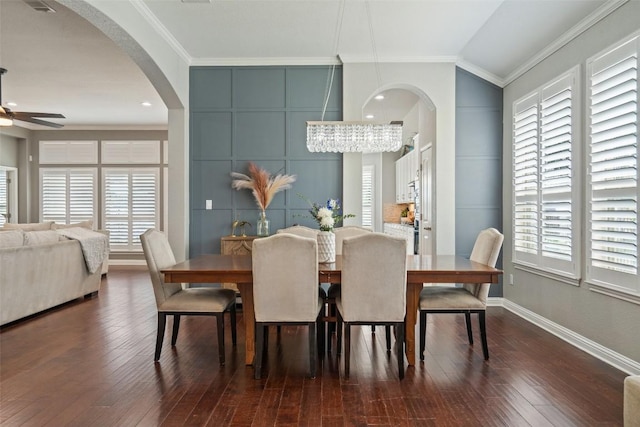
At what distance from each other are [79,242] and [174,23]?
10.1ft

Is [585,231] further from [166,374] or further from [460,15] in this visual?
[166,374]

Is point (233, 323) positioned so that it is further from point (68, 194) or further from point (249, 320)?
point (68, 194)

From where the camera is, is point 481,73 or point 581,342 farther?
point 481,73

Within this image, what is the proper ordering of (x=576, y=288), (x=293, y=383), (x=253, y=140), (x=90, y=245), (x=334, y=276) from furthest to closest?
(x=90, y=245) < (x=253, y=140) < (x=576, y=288) < (x=334, y=276) < (x=293, y=383)

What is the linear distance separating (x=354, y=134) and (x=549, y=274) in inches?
92.9

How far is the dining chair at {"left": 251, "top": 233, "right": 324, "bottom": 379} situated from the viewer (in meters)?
2.79

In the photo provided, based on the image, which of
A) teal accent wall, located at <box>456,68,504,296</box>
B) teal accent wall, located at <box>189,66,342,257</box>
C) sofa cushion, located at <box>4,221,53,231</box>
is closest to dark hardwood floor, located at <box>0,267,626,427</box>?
teal accent wall, located at <box>456,68,504,296</box>

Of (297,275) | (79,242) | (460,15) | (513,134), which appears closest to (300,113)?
(460,15)

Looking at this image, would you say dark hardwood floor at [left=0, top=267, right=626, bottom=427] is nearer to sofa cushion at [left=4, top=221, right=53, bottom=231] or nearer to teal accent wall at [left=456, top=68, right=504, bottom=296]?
teal accent wall at [left=456, top=68, right=504, bottom=296]

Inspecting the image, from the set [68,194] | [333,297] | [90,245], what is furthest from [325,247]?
[68,194]

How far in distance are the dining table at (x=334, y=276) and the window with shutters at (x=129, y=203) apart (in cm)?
624

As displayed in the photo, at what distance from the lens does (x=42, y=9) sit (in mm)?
3750

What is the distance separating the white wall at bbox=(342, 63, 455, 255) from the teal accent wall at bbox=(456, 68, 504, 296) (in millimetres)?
131

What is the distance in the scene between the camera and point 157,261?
3.19 m
